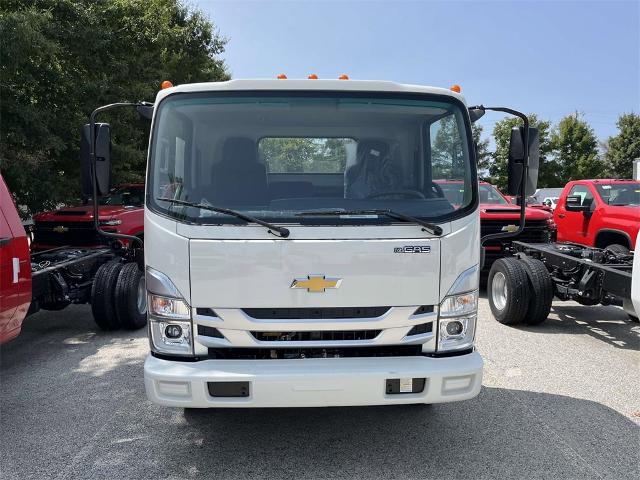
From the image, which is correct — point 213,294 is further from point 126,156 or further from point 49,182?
point 126,156

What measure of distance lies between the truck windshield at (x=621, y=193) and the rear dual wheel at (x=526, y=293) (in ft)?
10.6

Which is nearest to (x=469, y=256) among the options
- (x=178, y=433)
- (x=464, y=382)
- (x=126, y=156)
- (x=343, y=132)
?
(x=464, y=382)

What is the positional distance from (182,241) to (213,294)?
364 mm

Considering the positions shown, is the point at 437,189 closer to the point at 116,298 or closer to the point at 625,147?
the point at 116,298

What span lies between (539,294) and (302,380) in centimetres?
465

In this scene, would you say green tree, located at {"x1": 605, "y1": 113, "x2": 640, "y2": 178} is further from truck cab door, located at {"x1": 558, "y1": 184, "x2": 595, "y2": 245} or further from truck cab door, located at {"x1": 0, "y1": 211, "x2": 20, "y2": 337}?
truck cab door, located at {"x1": 0, "y1": 211, "x2": 20, "y2": 337}

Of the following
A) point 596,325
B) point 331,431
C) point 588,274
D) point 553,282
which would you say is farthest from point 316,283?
point 596,325

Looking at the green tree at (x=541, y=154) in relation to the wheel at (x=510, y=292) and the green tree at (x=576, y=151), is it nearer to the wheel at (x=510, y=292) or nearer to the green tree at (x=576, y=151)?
the green tree at (x=576, y=151)

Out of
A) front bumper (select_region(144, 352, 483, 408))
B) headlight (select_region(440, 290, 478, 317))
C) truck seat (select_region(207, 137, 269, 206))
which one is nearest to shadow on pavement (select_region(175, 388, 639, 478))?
front bumper (select_region(144, 352, 483, 408))

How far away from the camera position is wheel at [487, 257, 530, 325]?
6.84 meters

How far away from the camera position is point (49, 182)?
1152 centimetres

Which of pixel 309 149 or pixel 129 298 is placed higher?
pixel 309 149

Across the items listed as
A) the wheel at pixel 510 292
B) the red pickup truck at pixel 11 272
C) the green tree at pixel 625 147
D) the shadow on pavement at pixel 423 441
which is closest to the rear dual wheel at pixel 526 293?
the wheel at pixel 510 292

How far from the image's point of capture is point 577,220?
→ 9891mm
